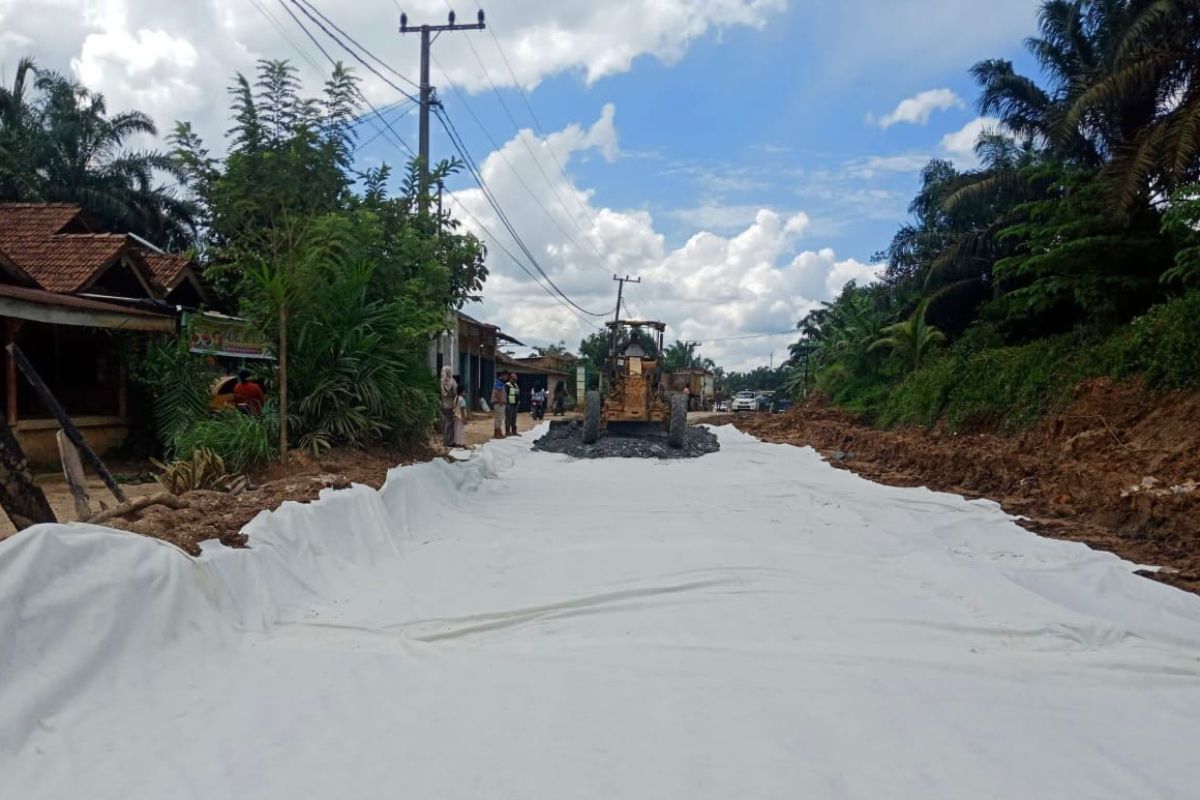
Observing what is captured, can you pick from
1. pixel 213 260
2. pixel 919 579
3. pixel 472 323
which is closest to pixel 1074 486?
pixel 919 579

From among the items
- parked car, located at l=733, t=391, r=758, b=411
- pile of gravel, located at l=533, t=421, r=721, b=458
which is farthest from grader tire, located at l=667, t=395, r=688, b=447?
parked car, located at l=733, t=391, r=758, b=411

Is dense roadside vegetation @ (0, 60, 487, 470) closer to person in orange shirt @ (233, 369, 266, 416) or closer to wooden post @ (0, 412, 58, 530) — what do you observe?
person in orange shirt @ (233, 369, 266, 416)

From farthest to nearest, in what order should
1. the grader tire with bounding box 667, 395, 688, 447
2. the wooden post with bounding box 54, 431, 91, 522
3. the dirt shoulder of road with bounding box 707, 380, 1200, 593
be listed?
the grader tire with bounding box 667, 395, 688, 447 < the dirt shoulder of road with bounding box 707, 380, 1200, 593 < the wooden post with bounding box 54, 431, 91, 522

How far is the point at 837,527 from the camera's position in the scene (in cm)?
779

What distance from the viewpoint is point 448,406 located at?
1368cm

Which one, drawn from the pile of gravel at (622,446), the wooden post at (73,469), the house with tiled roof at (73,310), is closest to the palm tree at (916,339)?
the pile of gravel at (622,446)

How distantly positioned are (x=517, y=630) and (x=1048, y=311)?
18.3 meters

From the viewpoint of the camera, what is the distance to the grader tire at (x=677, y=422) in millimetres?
16234

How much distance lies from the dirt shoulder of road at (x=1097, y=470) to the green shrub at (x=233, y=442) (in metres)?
6.87

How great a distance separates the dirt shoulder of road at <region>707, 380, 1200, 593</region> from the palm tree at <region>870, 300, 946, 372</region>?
8205 millimetres

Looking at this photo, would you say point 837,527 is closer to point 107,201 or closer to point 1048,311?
point 1048,311

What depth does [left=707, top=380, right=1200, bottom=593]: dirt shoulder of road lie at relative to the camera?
6809 mm

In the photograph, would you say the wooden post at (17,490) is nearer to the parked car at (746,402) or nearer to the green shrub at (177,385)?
the green shrub at (177,385)

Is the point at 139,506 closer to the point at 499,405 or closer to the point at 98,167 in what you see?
the point at 499,405
